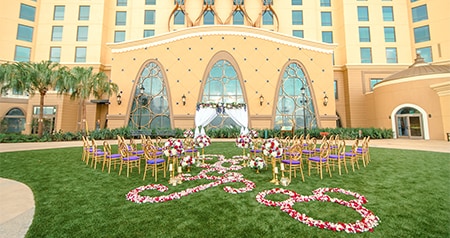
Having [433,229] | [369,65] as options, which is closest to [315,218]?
[433,229]

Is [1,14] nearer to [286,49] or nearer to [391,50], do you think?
[286,49]

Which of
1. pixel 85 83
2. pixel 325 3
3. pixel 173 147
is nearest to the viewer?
pixel 173 147

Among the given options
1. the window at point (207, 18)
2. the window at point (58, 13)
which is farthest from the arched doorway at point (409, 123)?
the window at point (58, 13)

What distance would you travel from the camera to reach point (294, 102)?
19609 millimetres

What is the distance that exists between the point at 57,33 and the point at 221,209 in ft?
99.6

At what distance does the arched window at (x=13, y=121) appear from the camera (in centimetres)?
2031

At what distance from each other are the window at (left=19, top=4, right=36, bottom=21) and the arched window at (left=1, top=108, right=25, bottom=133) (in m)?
11.0

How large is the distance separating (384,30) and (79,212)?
3278cm

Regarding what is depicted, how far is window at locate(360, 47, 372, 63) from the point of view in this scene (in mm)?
22969

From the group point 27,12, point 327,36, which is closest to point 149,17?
point 27,12

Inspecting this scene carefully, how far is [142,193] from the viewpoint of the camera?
4367 mm

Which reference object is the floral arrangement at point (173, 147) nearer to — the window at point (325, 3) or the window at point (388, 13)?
the window at point (325, 3)

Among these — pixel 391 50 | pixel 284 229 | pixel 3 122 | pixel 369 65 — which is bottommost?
pixel 284 229

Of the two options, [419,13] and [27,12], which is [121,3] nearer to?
[27,12]
